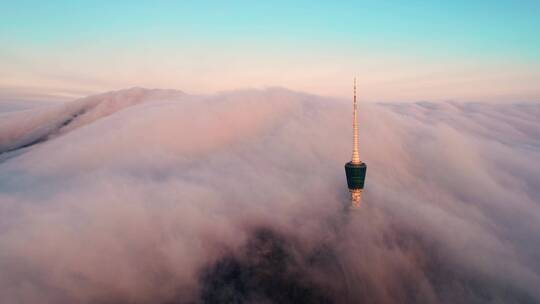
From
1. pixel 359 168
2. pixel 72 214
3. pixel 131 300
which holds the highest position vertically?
pixel 359 168

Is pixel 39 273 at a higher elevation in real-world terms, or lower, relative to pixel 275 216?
lower

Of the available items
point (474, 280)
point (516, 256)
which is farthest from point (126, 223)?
point (516, 256)

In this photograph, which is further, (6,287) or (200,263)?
(200,263)

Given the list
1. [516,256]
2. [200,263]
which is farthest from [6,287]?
[516,256]

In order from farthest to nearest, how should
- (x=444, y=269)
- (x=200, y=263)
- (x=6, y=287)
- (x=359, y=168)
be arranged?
(x=200, y=263)
(x=444, y=269)
(x=6, y=287)
(x=359, y=168)

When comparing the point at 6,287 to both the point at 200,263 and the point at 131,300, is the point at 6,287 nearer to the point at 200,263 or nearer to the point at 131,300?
the point at 131,300

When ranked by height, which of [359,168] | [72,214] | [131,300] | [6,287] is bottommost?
[131,300]

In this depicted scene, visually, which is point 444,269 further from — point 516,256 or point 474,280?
point 516,256

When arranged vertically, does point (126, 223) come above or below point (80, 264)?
above

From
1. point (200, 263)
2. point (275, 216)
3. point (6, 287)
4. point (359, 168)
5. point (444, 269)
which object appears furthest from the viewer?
point (275, 216)
